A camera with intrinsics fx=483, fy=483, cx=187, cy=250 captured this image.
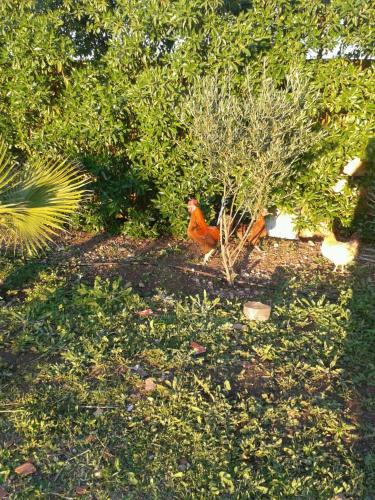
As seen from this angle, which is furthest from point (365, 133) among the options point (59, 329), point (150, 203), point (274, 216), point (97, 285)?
point (59, 329)

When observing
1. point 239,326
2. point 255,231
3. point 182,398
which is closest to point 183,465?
point 182,398

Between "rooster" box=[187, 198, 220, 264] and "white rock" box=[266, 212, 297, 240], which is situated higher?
"rooster" box=[187, 198, 220, 264]

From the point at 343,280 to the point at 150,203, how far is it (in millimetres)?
2970

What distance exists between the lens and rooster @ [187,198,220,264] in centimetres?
593

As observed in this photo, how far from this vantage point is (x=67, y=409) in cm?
342

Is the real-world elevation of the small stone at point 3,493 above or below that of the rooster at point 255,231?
below

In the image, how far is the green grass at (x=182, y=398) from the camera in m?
2.89

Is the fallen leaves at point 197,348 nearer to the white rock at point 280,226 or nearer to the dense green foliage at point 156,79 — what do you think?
the dense green foliage at point 156,79

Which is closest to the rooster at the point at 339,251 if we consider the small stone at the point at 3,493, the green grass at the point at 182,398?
the green grass at the point at 182,398

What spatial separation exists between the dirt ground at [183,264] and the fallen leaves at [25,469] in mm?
2516

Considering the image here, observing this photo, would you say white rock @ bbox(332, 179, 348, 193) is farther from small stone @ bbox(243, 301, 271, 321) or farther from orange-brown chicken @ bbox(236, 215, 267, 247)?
small stone @ bbox(243, 301, 271, 321)

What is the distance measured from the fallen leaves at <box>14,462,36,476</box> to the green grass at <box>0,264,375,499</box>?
4 centimetres

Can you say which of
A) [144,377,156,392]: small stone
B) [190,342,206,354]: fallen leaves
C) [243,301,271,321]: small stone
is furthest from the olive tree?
[144,377,156,392]: small stone

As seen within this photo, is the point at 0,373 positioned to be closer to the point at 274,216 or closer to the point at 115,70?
the point at 115,70
